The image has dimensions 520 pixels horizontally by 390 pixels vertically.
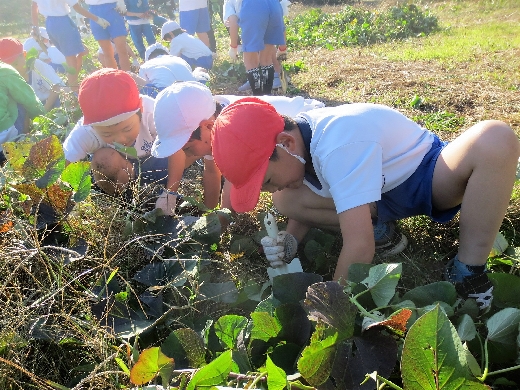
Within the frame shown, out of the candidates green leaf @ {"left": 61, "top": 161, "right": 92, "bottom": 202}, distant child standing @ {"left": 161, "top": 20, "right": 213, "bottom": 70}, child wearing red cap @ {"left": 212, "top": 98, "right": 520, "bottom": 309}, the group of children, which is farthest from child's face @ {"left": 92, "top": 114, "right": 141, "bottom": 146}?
distant child standing @ {"left": 161, "top": 20, "right": 213, "bottom": 70}

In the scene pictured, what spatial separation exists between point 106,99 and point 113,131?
0.59 ft

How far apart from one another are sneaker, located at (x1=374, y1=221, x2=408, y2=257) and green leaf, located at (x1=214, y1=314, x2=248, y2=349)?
30.4 inches

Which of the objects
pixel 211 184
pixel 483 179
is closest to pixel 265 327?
pixel 483 179

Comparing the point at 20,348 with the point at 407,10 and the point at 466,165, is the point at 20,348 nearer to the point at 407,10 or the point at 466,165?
the point at 466,165

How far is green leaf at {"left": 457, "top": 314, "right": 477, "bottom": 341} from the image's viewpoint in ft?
3.36

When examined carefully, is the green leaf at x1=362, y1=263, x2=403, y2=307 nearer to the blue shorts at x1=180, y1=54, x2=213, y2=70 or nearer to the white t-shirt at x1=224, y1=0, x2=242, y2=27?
the blue shorts at x1=180, y1=54, x2=213, y2=70

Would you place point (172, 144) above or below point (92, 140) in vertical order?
above

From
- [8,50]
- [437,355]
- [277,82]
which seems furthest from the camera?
[277,82]

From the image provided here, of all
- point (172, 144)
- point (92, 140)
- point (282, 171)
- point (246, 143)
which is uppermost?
point (246, 143)

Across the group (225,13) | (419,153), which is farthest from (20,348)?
(225,13)

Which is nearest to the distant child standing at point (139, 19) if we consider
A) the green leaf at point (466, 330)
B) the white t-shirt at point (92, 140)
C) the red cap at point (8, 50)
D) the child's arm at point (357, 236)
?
the red cap at point (8, 50)

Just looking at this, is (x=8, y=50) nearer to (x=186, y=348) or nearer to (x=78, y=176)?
(x=78, y=176)

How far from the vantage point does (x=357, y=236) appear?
1289 millimetres

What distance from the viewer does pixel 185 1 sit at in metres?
5.41
